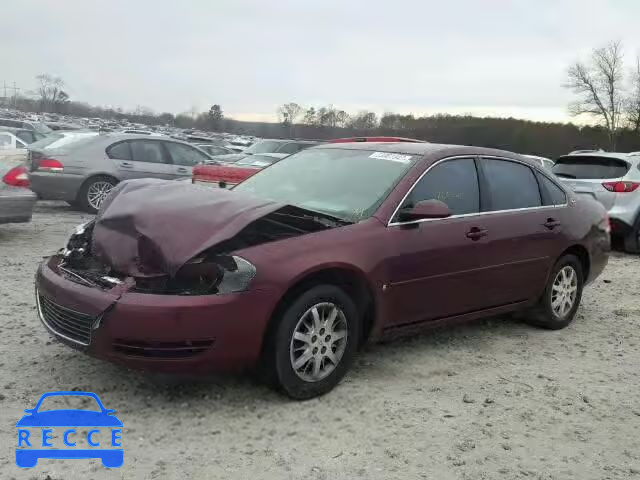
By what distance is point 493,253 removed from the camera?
4.89m

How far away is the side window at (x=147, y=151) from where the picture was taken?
11.6m

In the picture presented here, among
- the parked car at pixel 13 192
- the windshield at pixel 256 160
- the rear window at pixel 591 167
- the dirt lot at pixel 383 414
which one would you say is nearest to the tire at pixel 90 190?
the windshield at pixel 256 160

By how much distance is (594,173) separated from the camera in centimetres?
1030

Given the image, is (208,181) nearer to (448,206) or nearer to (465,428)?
(448,206)

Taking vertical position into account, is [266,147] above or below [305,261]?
above

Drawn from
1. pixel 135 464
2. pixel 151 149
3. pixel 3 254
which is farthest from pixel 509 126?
pixel 135 464

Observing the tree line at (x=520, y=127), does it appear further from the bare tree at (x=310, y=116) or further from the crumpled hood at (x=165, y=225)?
the crumpled hood at (x=165, y=225)

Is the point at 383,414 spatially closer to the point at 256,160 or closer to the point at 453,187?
the point at 453,187

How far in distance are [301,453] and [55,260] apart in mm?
2135

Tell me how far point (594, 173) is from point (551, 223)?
5493 mm

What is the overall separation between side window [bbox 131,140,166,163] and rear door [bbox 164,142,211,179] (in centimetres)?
21

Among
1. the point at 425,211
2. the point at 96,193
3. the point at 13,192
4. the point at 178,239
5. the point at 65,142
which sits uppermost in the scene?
the point at 65,142

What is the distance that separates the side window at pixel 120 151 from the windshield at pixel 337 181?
6.71 m

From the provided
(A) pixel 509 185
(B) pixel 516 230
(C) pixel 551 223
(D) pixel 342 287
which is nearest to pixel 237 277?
(D) pixel 342 287
